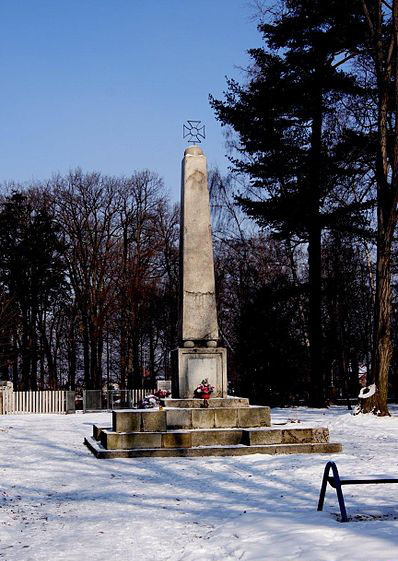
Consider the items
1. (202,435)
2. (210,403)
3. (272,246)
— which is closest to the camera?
(202,435)

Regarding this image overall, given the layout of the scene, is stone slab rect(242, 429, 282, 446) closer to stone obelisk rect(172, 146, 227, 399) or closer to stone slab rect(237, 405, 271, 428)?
stone slab rect(237, 405, 271, 428)

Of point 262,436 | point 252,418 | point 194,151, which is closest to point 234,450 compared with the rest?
point 262,436

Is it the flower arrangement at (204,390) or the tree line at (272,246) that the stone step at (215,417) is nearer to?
the flower arrangement at (204,390)

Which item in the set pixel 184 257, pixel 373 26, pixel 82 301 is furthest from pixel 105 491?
pixel 82 301

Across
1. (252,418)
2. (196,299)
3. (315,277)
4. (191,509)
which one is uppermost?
(315,277)

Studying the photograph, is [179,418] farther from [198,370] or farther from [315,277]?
[315,277]

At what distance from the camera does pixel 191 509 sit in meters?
8.56

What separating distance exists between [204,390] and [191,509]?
6431mm

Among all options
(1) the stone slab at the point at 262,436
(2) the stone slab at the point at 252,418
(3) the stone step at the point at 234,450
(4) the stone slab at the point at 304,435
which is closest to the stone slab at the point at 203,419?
(2) the stone slab at the point at 252,418

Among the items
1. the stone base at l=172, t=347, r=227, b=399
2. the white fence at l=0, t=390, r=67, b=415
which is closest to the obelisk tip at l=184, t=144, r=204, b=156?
the stone base at l=172, t=347, r=227, b=399

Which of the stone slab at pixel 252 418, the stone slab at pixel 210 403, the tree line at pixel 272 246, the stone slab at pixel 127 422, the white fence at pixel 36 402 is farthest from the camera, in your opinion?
the white fence at pixel 36 402

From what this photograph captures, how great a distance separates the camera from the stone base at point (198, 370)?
15500 mm

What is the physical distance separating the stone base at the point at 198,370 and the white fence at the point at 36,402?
59.8 feet

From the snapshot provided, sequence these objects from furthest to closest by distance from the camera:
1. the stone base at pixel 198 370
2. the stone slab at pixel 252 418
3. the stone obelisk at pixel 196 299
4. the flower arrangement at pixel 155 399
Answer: the flower arrangement at pixel 155 399
the stone obelisk at pixel 196 299
the stone base at pixel 198 370
the stone slab at pixel 252 418
